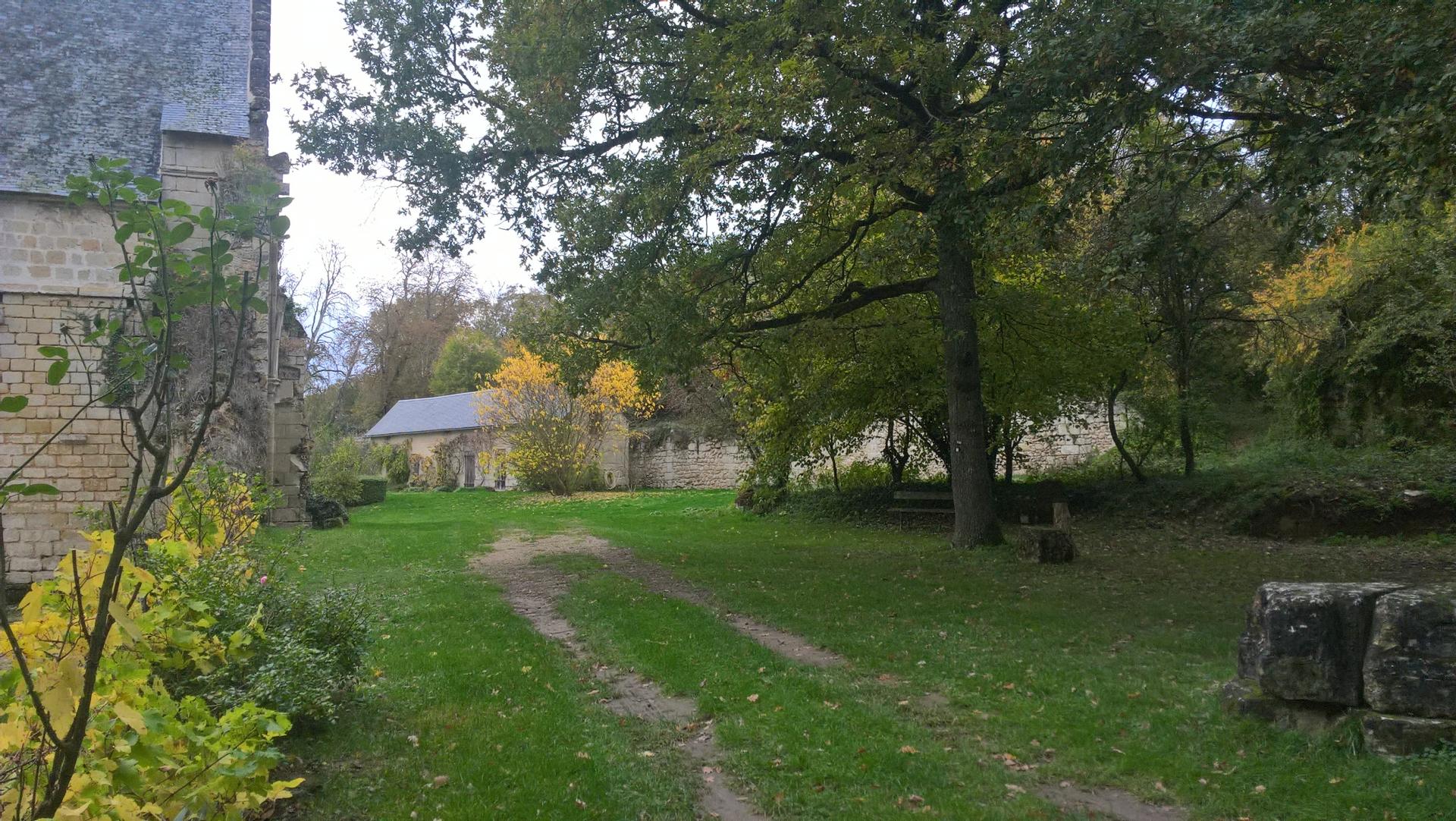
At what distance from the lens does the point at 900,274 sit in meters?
14.6

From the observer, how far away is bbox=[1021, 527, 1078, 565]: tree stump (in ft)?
38.9

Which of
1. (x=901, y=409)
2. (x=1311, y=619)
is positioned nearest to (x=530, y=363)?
(x=901, y=409)

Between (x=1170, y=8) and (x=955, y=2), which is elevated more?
(x=955, y=2)

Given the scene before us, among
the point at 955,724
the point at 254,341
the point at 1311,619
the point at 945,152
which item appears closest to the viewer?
the point at 1311,619

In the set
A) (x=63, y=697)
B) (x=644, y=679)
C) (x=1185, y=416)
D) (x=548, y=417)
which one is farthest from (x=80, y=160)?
(x=1185, y=416)

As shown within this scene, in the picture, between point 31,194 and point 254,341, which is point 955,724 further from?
point 254,341

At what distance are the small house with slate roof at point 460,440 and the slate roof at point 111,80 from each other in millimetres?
17642

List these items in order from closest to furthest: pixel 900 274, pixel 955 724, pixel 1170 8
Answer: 1. pixel 955 724
2. pixel 1170 8
3. pixel 900 274

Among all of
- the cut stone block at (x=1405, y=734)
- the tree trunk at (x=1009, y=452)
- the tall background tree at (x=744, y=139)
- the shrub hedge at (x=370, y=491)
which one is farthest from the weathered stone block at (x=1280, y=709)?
the shrub hedge at (x=370, y=491)

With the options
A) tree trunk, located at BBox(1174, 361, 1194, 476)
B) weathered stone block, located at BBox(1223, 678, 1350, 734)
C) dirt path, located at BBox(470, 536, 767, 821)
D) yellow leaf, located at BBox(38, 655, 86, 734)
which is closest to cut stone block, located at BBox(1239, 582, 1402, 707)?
weathered stone block, located at BBox(1223, 678, 1350, 734)

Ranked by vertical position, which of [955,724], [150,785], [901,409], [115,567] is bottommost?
[955,724]

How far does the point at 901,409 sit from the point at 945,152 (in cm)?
956

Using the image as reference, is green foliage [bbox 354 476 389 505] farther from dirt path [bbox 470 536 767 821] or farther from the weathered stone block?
the weathered stone block

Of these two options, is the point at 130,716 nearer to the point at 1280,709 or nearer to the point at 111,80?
the point at 1280,709
